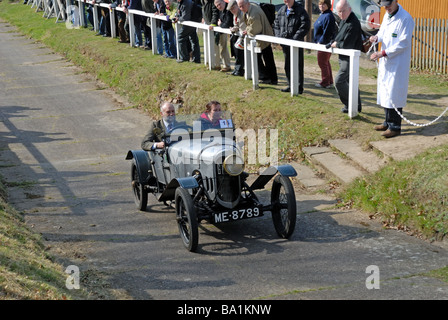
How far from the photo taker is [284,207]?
845 cm

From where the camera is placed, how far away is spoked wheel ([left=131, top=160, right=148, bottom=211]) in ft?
33.1

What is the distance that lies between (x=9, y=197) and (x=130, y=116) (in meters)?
6.65

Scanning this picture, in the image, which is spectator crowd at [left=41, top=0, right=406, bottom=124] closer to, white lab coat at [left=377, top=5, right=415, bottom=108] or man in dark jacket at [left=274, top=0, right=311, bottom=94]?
man in dark jacket at [left=274, top=0, right=311, bottom=94]

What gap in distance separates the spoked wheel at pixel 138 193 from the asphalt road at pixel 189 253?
0.16m

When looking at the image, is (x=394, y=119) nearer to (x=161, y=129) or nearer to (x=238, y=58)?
(x=161, y=129)

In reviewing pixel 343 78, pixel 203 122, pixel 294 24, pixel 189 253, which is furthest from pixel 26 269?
pixel 294 24

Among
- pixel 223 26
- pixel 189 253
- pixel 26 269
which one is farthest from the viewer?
pixel 223 26

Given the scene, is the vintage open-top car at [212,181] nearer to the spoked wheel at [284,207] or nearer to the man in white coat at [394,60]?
the spoked wheel at [284,207]

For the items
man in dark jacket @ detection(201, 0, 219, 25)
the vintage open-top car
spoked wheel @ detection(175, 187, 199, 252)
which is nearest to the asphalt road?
spoked wheel @ detection(175, 187, 199, 252)

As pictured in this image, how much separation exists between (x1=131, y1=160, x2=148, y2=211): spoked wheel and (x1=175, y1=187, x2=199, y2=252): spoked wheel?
1.71m

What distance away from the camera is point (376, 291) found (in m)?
6.60

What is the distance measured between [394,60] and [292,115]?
2.66m

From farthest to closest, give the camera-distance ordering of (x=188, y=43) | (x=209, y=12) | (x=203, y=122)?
(x=188, y=43), (x=209, y=12), (x=203, y=122)

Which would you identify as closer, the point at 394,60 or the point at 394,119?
the point at 394,60
